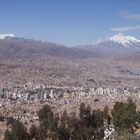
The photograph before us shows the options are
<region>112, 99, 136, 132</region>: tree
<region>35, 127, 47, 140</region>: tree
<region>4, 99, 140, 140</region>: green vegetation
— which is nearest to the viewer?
<region>4, 99, 140, 140</region>: green vegetation

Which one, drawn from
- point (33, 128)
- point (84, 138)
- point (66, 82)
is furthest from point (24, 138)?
point (66, 82)

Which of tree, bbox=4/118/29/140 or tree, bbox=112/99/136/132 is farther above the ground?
tree, bbox=112/99/136/132

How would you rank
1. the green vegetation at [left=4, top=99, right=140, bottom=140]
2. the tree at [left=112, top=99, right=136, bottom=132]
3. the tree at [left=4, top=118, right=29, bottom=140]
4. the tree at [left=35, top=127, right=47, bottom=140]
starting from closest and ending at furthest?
1. the tree at [left=4, top=118, right=29, bottom=140]
2. the green vegetation at [left=4, top=99, right=140, bottom=140]
3. the tree at [left=35, top=127, right=47, bottom=140]
4. the tree at [left=112, top=99, right=136, bottom=132]

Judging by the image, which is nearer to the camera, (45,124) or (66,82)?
(45,124)

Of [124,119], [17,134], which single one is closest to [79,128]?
[124,119]

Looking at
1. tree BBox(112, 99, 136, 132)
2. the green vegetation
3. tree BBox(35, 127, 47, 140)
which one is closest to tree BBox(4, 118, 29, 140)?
the green vegetation

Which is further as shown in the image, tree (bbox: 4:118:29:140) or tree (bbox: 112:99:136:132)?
tree (bbox: 112:99:136:132)

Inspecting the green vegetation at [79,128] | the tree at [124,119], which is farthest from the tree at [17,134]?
the tree at [124,119]

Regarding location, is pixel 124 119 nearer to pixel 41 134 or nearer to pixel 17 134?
pixel 41 134

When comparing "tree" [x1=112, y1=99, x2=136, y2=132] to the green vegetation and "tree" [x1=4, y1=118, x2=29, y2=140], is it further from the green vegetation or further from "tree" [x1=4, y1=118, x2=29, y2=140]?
"tree" [x1=4, y1=118, x2=29, y2=140]

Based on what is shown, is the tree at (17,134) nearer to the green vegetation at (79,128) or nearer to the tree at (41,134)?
the green vegetation at (79,128)

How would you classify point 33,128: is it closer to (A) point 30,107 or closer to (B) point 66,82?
(A) point 30,107
